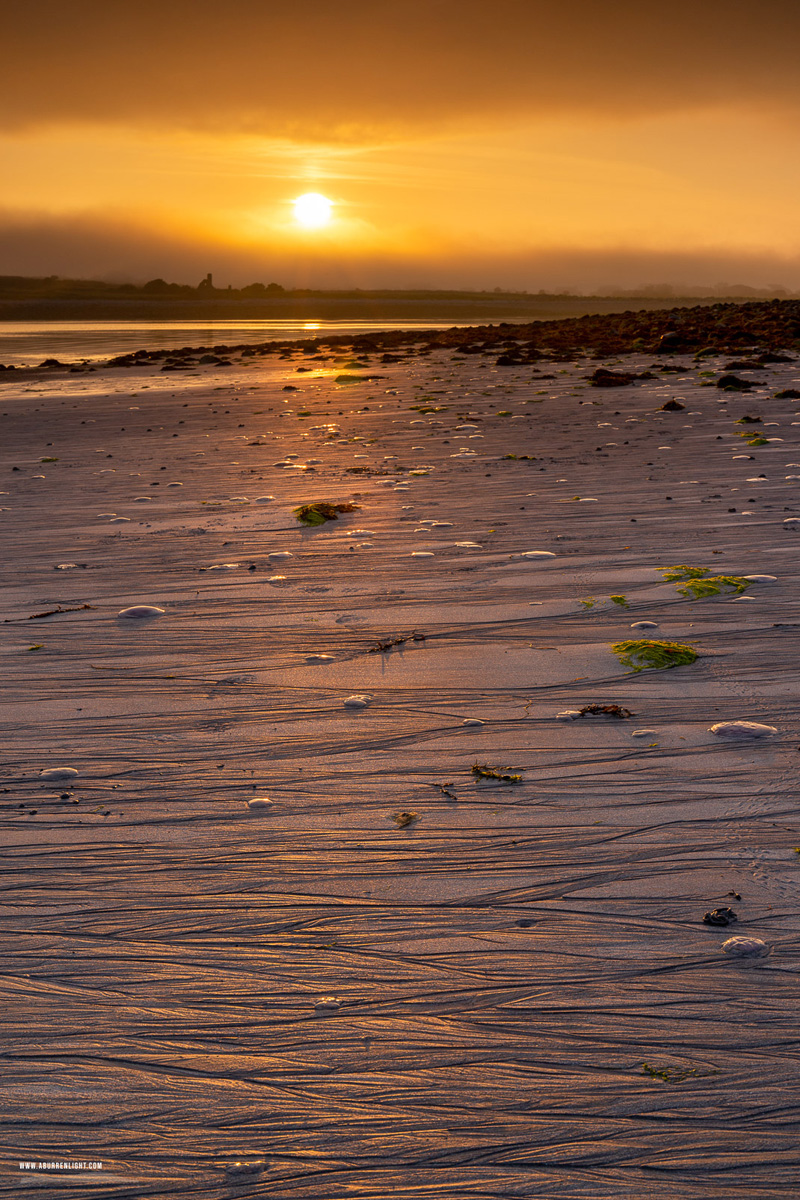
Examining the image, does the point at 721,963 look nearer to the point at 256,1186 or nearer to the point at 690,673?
the point at 256,1186

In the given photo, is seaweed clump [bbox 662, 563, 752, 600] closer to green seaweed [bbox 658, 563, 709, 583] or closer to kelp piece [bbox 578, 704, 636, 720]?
green seaweed [bbox 658, 563, 709, 583]

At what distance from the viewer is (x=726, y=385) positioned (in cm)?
1642

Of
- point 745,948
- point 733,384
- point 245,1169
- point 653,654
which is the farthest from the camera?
point 733,384

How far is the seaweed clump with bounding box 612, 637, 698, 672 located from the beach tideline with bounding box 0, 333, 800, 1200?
7cm

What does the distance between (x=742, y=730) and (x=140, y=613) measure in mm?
4008

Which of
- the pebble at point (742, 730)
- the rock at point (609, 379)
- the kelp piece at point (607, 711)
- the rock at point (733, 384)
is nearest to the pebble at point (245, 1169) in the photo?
the kelp piece at point (607, 711)

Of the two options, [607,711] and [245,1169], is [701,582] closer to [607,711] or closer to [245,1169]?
[607,711]

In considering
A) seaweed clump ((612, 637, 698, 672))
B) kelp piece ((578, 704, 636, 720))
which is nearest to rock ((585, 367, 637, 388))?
seaweed clump ((612, 637, 698, 672))

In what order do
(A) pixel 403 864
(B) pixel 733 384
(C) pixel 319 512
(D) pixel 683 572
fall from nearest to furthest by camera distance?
(A) pixel 403 864, (D) pixel 683 572, (C) pixel 319 512, (B) pixel 733 384

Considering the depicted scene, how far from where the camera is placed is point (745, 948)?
9.23 feet

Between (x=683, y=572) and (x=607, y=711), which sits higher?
(x=683, y=572)

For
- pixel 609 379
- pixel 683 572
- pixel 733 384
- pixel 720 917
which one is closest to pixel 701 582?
pixel 683 572

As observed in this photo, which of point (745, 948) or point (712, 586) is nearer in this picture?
point (745, 948)

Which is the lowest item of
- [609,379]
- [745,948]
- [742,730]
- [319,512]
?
[745,948]
